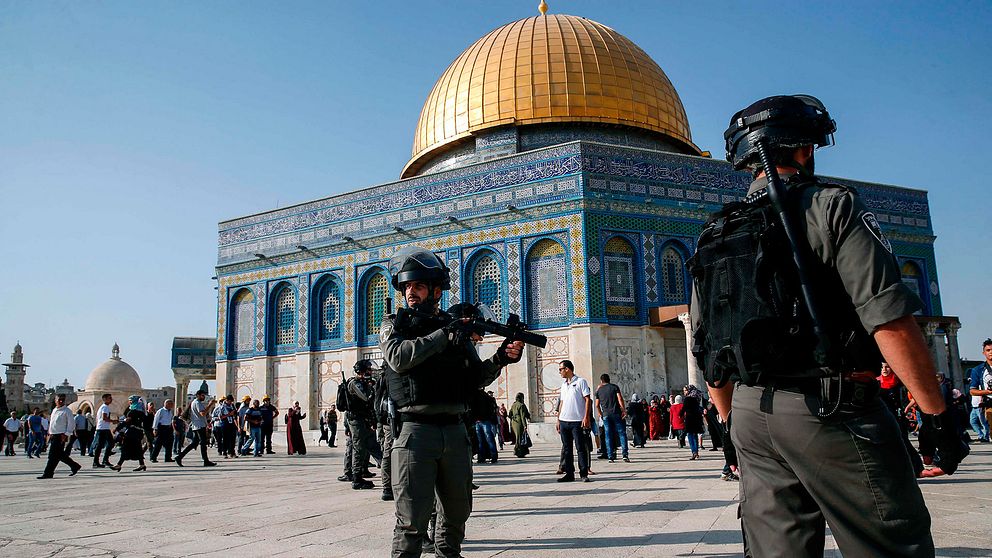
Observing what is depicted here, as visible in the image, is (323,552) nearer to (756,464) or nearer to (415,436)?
(415,436)

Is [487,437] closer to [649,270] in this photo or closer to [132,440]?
[132,440]

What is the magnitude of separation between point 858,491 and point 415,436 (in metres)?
2.06

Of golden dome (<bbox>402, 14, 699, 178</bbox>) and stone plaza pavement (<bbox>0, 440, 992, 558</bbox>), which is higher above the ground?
golden dome (<bbox>402, 14, 699, 178</bbox>)

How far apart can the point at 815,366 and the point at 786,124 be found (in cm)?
84

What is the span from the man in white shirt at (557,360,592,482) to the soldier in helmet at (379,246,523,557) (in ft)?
15.9

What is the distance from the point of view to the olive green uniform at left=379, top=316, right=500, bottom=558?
11.1 feet

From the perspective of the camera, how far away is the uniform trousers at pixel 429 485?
3371 millimetres

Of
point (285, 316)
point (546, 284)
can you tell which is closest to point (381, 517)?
point (546, 284)

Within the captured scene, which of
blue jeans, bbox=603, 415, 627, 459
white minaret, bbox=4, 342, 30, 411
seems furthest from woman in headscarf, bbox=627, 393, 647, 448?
white minaret, bbox=4, 342, 30, 411

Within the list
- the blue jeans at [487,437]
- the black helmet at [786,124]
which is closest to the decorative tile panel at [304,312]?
the blue jeans at [487,437]

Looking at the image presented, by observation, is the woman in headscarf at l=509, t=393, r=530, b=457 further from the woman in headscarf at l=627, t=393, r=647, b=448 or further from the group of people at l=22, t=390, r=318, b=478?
the group of people at l=22, t=390, r=318, b=478

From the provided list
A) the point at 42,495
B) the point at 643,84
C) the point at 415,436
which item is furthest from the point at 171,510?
the point at 643,84

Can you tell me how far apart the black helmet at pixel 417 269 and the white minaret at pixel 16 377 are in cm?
7144

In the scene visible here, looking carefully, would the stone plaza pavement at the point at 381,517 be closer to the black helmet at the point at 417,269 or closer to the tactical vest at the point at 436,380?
the tactical vest at the point at 436,380
